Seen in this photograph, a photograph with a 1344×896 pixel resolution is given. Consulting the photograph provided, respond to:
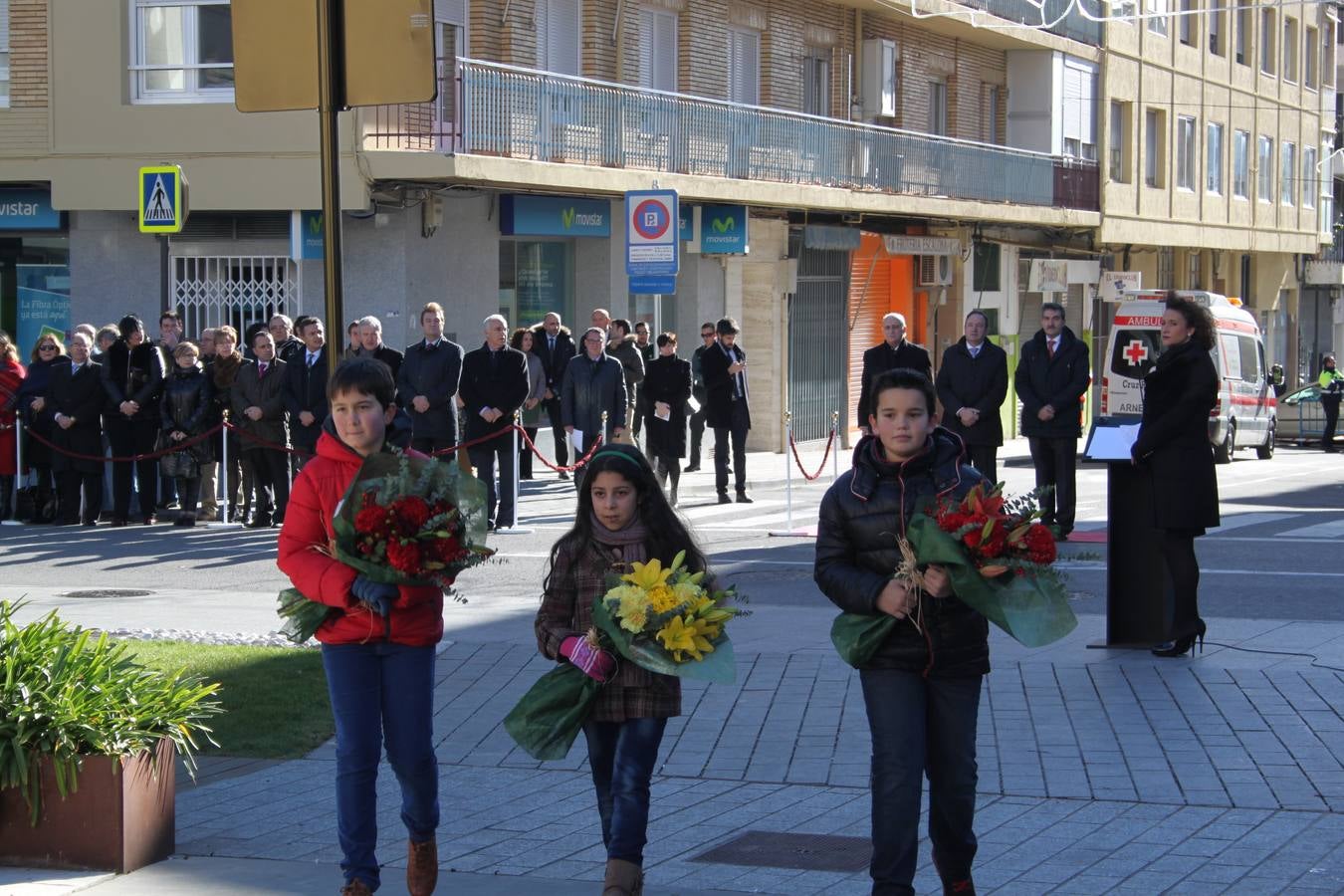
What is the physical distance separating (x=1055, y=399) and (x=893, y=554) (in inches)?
430

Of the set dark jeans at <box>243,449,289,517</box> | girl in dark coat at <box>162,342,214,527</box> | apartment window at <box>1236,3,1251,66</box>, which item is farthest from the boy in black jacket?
apartment window at <box>1236,3,1251,66</box>

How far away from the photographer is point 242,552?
16203 millimetres

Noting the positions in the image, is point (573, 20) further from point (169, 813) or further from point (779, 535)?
point (169, 813)

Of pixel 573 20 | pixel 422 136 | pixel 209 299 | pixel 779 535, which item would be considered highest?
pixel 573 20

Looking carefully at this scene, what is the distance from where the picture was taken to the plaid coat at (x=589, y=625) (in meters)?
5.80

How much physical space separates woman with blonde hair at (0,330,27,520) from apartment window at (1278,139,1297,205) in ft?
134

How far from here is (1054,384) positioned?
16344 mm

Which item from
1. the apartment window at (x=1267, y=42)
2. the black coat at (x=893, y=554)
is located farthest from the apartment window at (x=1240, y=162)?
the black coat at (x=893, y=554)

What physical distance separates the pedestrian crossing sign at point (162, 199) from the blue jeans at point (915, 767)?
14288 mm

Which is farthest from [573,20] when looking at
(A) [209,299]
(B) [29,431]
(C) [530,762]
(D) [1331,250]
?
(D) [1331,250]

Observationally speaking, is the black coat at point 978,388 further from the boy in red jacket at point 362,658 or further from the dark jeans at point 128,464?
the boy in red jacket at point 362,658

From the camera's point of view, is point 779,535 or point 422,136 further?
point 422,136

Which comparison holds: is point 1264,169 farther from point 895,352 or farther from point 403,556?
point 403,556

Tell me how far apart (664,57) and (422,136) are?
254 inches
